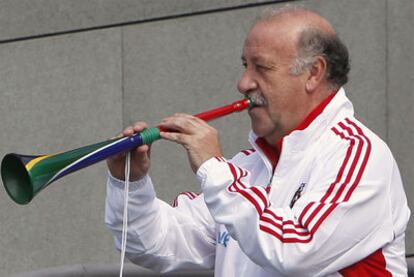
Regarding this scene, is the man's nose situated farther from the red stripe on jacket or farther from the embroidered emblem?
the red stripe on jacket

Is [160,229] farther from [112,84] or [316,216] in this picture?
[112,84]

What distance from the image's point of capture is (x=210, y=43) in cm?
752

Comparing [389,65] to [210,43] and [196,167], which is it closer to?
[210,43]

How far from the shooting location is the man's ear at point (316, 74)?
4.11 metres

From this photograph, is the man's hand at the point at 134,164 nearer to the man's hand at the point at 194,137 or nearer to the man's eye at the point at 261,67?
the man's hand at the point at 194,137

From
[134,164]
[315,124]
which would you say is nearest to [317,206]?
[315,124]

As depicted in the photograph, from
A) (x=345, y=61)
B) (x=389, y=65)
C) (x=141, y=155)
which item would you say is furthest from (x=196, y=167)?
(x=389, y=65)

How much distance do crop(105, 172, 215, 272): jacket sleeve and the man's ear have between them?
2.30ft

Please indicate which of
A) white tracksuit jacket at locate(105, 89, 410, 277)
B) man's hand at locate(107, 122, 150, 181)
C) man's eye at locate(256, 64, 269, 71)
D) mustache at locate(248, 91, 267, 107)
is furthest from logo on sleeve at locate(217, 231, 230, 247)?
man's eye at locate(256, 64, 269, 71)

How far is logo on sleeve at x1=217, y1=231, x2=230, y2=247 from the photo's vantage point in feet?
14.0

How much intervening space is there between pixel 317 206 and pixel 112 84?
4.22m

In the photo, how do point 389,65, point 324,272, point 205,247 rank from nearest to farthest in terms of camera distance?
point 324,272 < point 205,247 < point 389,65

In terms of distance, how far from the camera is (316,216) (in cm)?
375

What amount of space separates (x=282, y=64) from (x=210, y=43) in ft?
11.4
